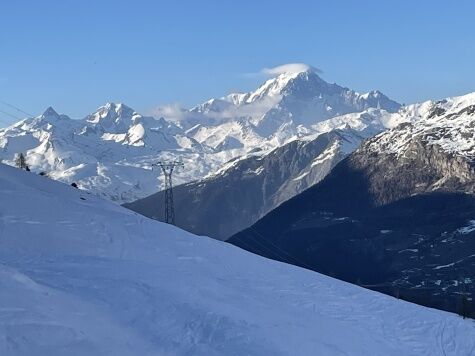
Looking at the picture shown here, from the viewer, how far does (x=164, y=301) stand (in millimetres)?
45188

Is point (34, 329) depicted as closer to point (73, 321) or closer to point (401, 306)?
point (73, 321)

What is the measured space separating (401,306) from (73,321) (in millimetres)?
30093

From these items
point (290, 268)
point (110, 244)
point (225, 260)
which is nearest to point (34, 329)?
point (110, 244)

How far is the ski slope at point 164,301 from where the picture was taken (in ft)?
124

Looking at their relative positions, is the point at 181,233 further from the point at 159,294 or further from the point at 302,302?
the point at 159,294

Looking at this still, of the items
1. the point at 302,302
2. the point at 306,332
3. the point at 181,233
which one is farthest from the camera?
the point at 181,233

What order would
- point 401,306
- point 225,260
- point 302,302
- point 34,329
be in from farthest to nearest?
point 225,260 < point 401,306 < point 302,302 < point 34,329

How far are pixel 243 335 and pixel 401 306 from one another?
70.6 feet

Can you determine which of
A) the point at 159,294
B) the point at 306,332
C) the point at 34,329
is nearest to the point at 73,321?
the point at 34,329

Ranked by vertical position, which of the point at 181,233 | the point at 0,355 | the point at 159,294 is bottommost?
the point at 0,355

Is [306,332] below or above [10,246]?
below

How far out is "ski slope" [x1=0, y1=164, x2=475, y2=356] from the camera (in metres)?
37.7

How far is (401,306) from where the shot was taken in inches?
2311

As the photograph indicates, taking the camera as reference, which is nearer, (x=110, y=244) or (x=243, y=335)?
(x=243, y=335)
